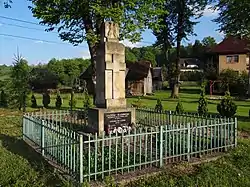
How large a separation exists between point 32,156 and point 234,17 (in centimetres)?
2137

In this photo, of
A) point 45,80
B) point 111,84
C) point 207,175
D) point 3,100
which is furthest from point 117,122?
point 45,80

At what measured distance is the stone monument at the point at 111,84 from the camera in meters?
11.1

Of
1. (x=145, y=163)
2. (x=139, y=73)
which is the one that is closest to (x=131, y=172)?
(x=145, y=163)

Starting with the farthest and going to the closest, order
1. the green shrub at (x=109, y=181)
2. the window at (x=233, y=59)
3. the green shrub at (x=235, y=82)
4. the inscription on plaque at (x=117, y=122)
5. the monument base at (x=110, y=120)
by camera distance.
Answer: the window at (x=233, y=59) < the green shrub at (x=235, y=82) < the inscription on plaque at (x=117, y=122) < the monument base at (x=110, y=120) < the green shrub at (x=109, y=181)

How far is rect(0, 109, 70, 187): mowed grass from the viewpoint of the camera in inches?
275

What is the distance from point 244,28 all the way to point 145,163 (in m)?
21.8

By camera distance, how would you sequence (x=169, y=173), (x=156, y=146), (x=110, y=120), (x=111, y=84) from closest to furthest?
(x=169, y=173) → (x=156, y=146) → (x=110, y=120) → (x=111, y=84)

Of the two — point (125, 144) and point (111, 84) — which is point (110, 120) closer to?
point (111, 84)

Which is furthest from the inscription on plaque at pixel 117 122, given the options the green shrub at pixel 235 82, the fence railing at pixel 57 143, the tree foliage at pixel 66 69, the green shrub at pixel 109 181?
the tree foliage at pixel 66 69

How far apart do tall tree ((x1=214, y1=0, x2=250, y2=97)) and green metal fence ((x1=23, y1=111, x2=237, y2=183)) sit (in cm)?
1573

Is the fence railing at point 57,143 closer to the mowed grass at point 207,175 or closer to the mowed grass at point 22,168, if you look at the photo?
the mowed grass at point 22,168

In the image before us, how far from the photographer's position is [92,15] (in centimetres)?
2158

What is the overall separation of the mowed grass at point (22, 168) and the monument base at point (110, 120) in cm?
221

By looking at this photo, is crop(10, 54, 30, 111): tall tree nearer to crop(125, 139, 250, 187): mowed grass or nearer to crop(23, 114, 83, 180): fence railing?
crop(23, 114, 83, 180): fence railing
